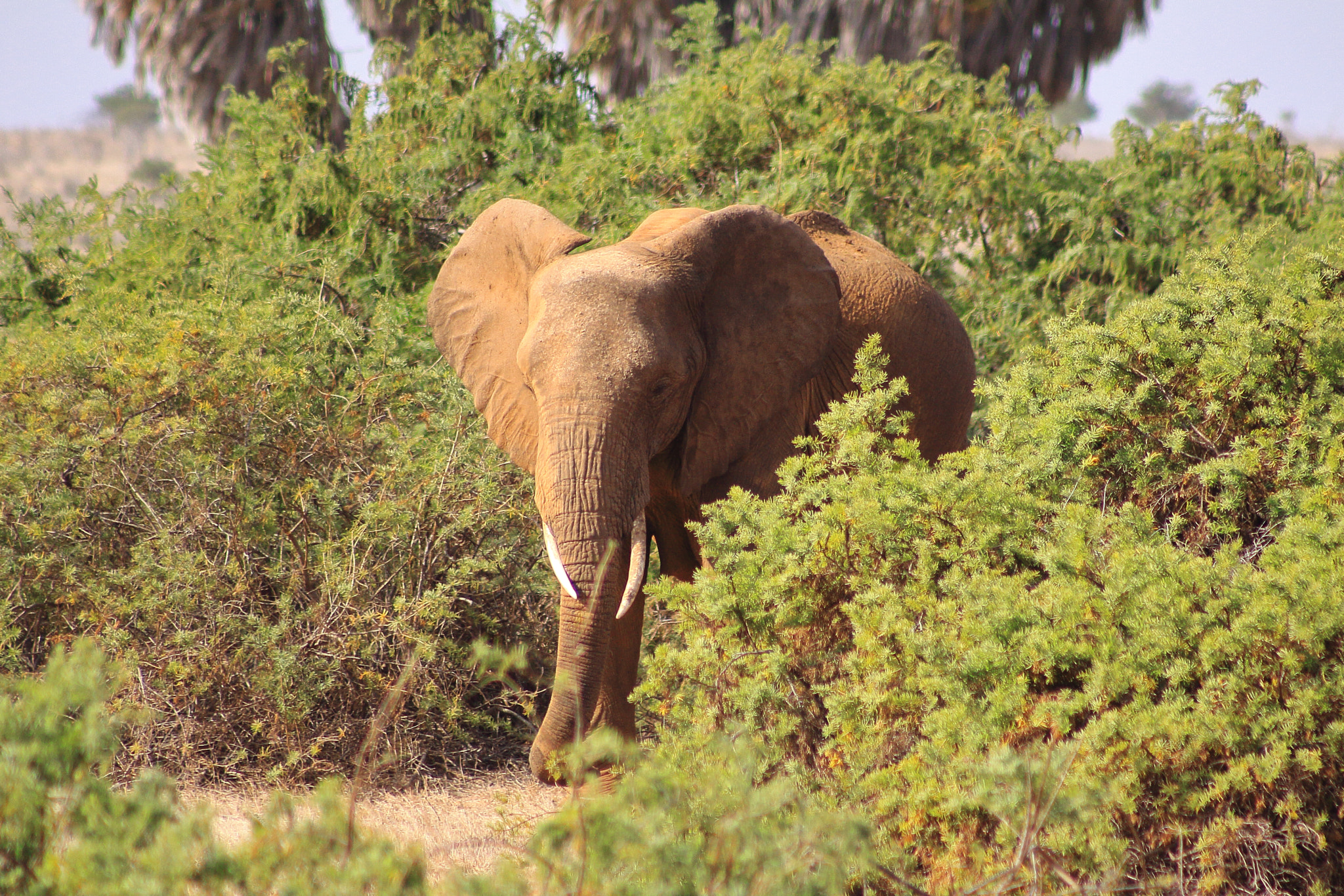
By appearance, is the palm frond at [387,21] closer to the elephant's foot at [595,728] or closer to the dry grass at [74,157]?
the elephant's foot at [595,728]

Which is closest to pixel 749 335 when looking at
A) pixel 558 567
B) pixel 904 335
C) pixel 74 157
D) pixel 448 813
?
pixel 904 335

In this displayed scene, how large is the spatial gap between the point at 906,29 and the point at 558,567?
12262 millimetres

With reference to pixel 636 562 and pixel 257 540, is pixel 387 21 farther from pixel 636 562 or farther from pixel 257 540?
pixel 636 562

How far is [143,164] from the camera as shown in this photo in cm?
4278

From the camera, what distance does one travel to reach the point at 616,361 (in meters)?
4.32

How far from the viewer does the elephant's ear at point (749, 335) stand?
4859mm

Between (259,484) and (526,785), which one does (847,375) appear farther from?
(259,484)

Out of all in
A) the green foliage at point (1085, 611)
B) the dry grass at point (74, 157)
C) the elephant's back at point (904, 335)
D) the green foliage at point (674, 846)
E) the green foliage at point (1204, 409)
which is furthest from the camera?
the dry grass at point (74, 157)

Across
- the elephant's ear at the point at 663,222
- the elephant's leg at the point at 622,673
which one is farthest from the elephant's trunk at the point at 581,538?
the elephant's ear at the point at 663,222

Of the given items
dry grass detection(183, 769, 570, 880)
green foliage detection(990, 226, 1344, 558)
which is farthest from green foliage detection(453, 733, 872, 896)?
green foliage detection(990, 226, 1344, 558)

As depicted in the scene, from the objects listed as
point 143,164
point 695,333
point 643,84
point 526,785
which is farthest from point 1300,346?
point 143,164

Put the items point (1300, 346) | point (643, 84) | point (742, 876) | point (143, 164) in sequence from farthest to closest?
1. point (143, 164)
2. point (643, 84)
3. point (1300, 346)
4. point (742, 876)

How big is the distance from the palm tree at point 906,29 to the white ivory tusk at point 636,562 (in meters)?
10.7

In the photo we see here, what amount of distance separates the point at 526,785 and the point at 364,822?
36.2 inches
